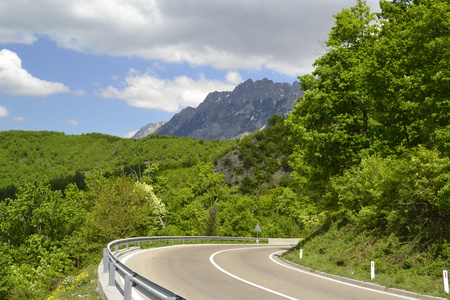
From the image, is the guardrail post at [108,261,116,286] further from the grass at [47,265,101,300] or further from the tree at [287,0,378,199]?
the tree at [287,0,378,199]

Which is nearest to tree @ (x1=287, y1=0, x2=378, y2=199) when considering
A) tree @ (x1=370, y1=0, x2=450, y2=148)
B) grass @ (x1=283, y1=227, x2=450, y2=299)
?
tree @ (x1=370, y1=0, x2=450, y2=148)

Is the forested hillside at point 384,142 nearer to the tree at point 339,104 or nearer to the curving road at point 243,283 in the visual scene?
the tree at point 339,104

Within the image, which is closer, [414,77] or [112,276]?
[112,276]

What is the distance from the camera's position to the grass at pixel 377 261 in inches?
428

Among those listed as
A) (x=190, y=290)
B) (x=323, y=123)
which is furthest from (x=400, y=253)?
(x=323, y=123)

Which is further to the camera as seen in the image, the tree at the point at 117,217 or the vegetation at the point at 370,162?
the tree at the point at 117,217

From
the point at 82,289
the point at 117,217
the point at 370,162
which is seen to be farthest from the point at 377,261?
the point at 117,217

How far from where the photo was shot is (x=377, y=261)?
13.1m

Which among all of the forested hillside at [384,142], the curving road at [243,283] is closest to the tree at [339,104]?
the forested hillside at [384,142]

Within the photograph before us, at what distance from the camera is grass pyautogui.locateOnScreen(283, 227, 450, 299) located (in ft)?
35.7

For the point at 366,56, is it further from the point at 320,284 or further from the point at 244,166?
the point at 244,166

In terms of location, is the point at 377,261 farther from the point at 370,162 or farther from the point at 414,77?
the point at 414,77

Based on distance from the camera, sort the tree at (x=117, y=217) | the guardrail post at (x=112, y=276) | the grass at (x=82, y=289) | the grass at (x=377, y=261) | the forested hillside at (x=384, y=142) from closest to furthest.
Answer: the guardrail post at (x=112, y=276), the grass at (x=82, y=289), the grass at (x=377, y=261), the forested hillside at (x=384, y=142), the tree at (x=117, y=217)

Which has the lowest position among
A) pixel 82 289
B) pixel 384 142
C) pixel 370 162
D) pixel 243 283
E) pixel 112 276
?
pixel 243 283
